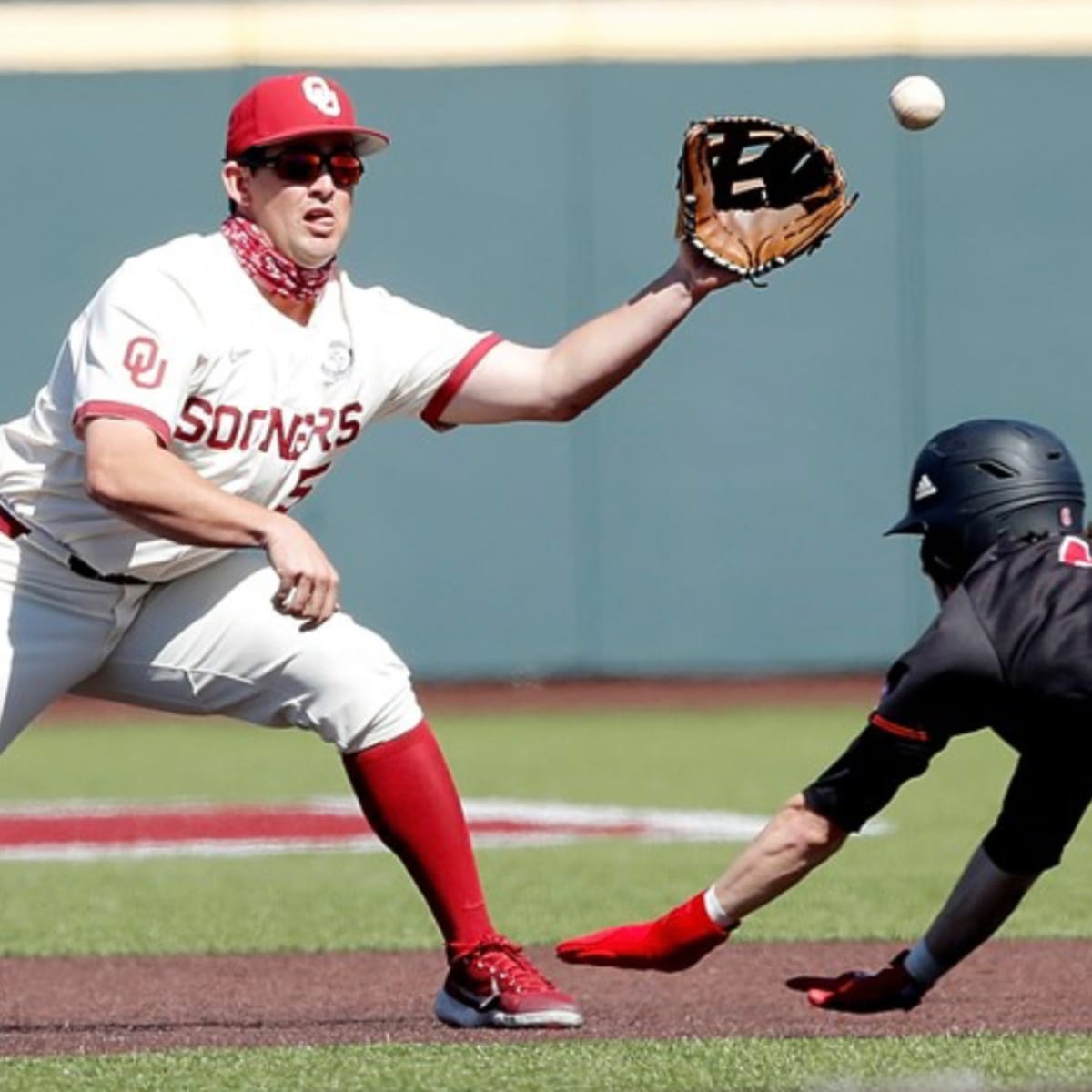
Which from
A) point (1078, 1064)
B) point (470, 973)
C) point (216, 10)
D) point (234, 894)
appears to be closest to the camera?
point (1078, 1064)

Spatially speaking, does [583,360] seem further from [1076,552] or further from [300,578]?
[1076,552]

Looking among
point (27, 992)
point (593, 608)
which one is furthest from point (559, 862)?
point (593, 608)

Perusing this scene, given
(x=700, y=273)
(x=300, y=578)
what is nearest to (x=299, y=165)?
(x=700, y=273)

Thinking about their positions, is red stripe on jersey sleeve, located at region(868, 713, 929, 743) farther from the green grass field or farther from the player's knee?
the player's knee

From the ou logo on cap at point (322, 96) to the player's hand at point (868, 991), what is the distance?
1.87 m

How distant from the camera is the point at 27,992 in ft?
20.4

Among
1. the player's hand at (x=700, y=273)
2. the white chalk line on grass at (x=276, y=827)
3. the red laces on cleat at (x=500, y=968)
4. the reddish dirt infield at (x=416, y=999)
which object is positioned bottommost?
the white chalk line on grass at (x=276, y=827)

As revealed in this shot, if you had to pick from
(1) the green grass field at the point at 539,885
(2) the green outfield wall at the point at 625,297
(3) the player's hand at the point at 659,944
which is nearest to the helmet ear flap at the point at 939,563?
(3) the player's hand at the point at 659,944

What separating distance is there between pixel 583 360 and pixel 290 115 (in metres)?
0.75

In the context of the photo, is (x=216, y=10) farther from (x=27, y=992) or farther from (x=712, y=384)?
(x=27, y=992)

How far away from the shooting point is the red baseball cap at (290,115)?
209 inches

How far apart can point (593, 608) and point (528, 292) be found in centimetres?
173

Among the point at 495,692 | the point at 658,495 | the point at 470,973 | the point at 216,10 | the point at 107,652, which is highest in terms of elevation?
the point at 216,10

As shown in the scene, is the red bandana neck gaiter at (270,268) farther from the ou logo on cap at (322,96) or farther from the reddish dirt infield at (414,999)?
the reddish dirt infield at (414,999)
